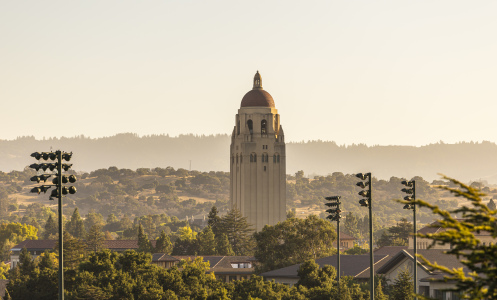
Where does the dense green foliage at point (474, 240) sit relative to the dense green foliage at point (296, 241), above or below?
above

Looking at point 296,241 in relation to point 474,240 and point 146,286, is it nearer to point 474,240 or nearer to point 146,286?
point 146,286

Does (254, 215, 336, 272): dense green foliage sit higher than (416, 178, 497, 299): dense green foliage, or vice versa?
(416, 178, 497, 299): dense green foliage

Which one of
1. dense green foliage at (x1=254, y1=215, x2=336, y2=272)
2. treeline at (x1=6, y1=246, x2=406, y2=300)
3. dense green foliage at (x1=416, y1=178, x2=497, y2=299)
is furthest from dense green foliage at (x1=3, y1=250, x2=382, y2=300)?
dense green foliage at (x1=416, y1=178, x2=497, y2=299)

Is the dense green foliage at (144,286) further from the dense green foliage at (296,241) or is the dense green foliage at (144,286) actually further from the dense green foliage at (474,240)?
the dense green foliage at (474,240)

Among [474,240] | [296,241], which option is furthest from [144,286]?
[296,241]

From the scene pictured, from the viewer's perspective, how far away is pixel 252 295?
3595 inches

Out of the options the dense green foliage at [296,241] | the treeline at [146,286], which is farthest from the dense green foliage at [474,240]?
the dense green foliage at [296,241]

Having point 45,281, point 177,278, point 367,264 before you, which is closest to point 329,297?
point 177,278

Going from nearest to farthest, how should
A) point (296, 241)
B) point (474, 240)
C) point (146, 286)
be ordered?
1. point (474, 240)
2. point (146, 286)
3. point (296, 241)

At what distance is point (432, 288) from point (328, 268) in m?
21.7

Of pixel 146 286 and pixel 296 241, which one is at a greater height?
pixel 146 286

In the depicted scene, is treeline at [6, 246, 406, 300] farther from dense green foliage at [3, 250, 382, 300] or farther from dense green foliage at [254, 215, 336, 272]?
dense green foliage at [254, 215, 336, 272]

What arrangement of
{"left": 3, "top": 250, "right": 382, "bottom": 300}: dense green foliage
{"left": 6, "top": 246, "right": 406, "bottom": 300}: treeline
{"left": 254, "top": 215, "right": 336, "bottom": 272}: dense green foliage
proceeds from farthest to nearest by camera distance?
{"left": 254, "top": 215, "right": 336, "bottom": 272}: dense green foliage
{"left": 3, "top": 250, "right": 382, "bottom": 300}: dense green foliage
{"left": 6, "top": 246, "right": 406, "bottom": 300}: treeline

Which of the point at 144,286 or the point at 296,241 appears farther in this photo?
the point at 296,241
